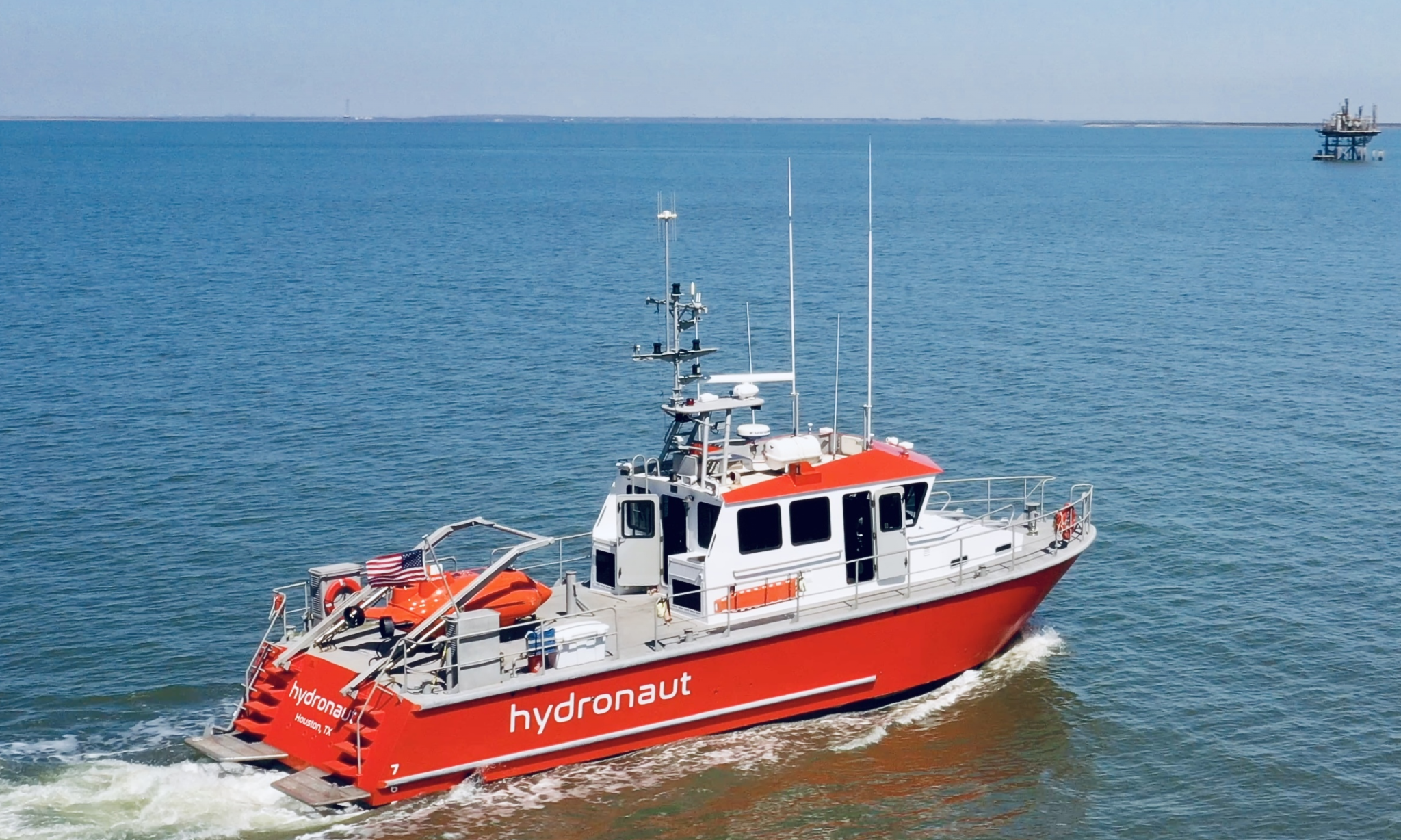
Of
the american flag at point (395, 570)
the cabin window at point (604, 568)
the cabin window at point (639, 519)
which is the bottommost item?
the cabin window at point (604, 568)

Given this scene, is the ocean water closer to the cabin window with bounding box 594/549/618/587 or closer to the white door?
the white door

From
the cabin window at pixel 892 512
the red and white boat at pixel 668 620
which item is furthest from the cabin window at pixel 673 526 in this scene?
A: the cabin window at pixel 892 512

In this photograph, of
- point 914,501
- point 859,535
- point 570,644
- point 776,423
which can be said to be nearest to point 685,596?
point 570,644

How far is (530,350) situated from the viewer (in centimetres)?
4384

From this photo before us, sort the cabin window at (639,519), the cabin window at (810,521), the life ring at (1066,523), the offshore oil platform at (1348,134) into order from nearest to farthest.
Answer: the cabin window at (810,521) < the cabin window at (639,519) < the life ring at (1066,523) < the offshore oil platform at (1348,134)

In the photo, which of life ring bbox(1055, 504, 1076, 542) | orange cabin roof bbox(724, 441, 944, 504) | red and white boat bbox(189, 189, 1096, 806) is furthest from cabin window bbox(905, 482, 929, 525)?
life ring bbox(1055, 504, 1076, 542)

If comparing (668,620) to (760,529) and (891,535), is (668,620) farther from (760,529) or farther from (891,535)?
(891,535)

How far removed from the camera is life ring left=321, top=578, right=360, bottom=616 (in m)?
18.7

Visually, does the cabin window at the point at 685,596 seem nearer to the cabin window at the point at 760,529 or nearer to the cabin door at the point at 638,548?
the cabin door at the point at 638,548

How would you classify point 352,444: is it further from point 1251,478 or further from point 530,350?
point 1251,478

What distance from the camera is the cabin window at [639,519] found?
1972 centimetres

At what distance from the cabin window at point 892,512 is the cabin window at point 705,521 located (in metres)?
2.37

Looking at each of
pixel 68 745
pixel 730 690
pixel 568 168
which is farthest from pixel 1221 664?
pixel 568 168

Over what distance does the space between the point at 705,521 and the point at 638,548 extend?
110 centimetres
